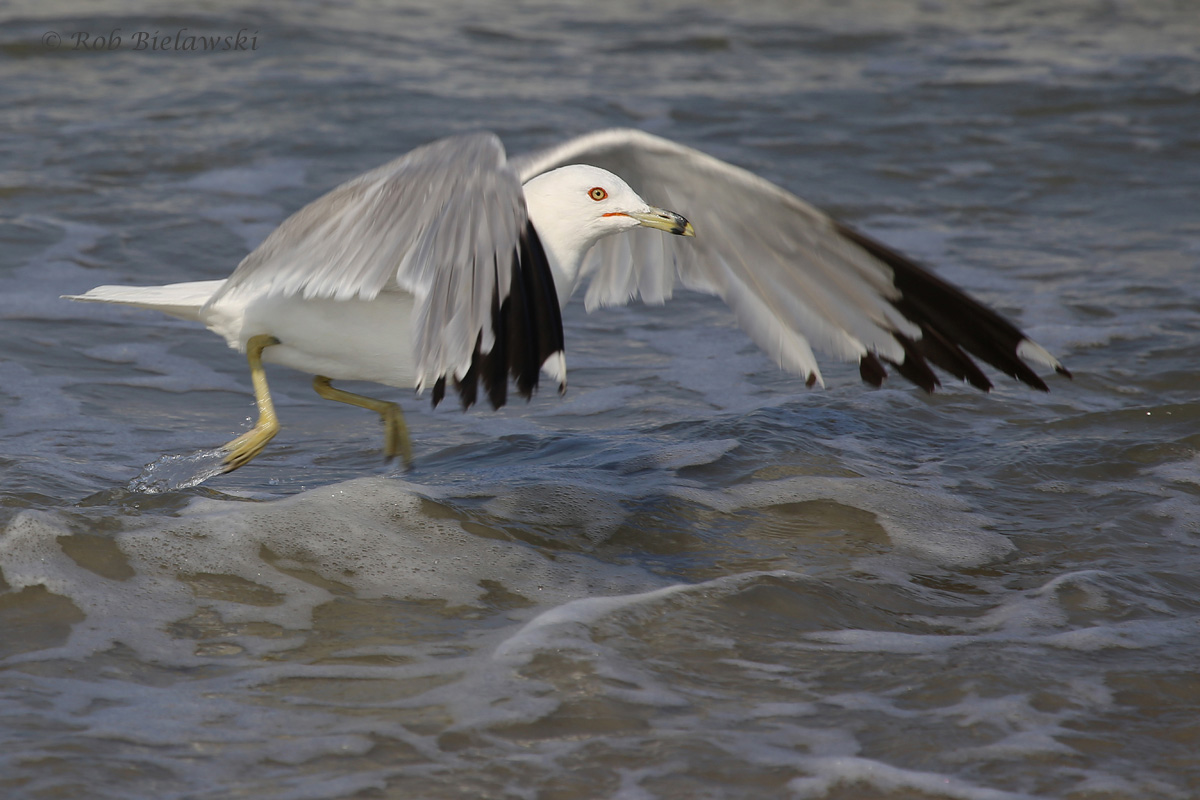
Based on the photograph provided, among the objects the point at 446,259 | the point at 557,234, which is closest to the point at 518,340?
the point at 446,259

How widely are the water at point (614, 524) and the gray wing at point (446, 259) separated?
76 centimetres

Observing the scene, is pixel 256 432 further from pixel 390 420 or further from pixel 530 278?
pixel 530 278

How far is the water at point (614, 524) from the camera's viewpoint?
2.96m

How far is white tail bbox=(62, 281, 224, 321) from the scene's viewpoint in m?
4.37

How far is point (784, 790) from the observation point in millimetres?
2830

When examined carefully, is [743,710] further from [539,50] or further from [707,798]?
[539,50]

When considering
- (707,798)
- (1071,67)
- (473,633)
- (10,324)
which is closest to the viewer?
(707,798)

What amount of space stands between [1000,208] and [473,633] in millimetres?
6070

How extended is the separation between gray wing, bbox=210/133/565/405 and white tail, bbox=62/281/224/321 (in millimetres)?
476

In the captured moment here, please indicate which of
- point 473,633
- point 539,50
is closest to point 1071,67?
point 539,50

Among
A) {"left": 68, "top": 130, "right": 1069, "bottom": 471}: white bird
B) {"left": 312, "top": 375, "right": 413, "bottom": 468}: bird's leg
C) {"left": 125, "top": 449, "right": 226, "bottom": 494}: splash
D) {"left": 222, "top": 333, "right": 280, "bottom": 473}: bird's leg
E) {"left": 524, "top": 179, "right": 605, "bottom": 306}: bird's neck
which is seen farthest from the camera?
{"left": 312, "top": 375, "right": 413, "bottom": 468}: bird's leg

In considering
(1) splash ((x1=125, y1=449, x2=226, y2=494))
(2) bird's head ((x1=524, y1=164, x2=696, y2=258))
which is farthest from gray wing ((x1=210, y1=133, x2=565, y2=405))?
(1) splash ((x1=125, y1=449, x2=226, y2=494))

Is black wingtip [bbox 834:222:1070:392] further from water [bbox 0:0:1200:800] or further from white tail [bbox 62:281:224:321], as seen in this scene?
white tail [bbox 62:281:224:321]

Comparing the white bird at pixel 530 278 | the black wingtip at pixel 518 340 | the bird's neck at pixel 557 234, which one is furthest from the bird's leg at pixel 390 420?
the black wingtip at pixel 518 340
